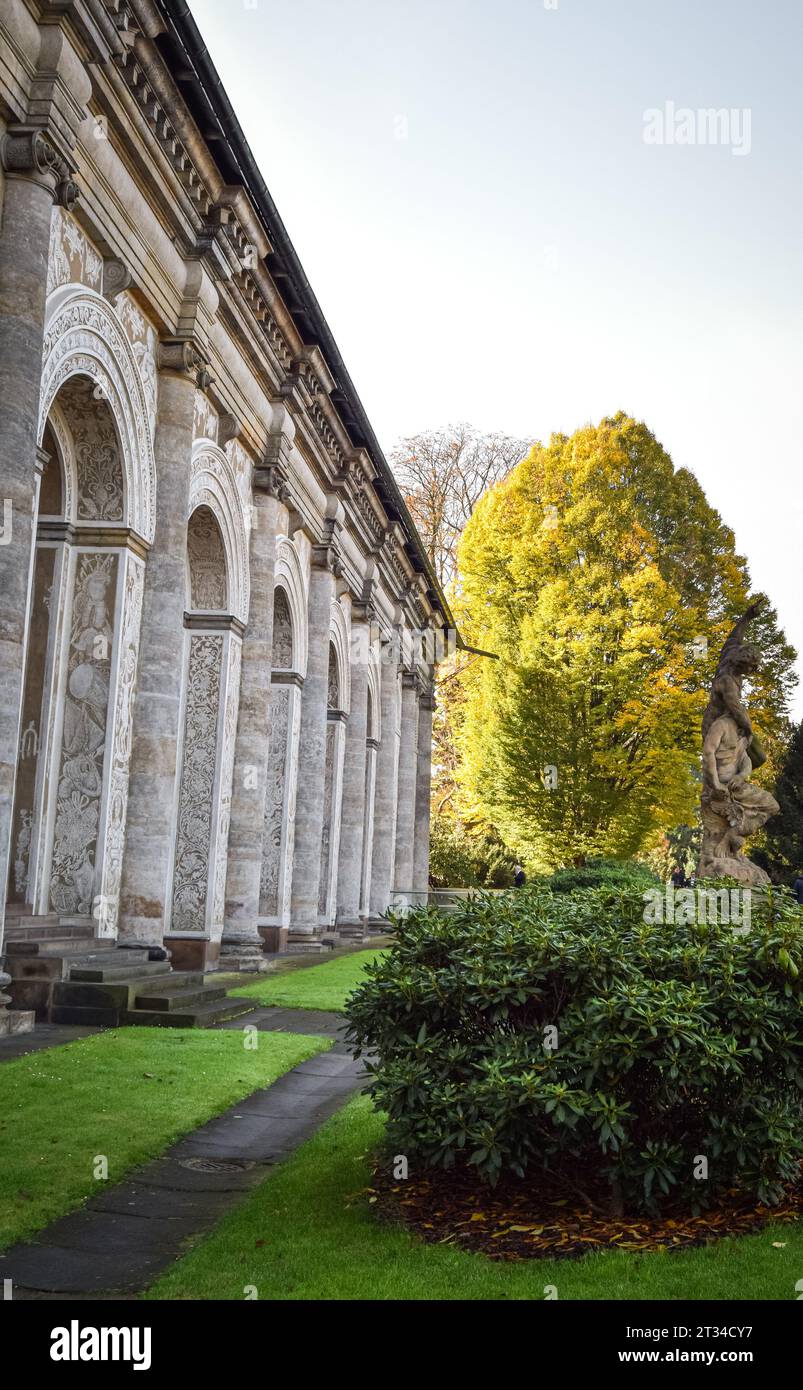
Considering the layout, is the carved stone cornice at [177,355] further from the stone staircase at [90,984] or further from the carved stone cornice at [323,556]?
the carved stone cornice at [323,556]

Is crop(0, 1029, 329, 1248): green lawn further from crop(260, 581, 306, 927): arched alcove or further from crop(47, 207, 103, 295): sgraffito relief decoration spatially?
crop(260, 581, 306, 927): arched alcove

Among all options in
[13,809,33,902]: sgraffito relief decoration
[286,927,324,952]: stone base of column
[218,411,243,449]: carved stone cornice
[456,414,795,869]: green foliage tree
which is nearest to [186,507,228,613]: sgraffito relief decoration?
[218,411,243,449]: carved stone cornice

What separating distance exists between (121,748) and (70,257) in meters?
→ 4.77

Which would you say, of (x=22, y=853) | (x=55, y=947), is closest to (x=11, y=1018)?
(x=55, y=947)

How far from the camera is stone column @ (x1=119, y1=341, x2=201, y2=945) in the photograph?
12.5 meters

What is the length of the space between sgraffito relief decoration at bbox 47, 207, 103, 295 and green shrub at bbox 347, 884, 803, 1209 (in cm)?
719

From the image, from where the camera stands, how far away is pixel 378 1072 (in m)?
5.93

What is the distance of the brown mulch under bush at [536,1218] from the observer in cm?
508

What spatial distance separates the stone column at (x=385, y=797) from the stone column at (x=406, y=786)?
2.26m

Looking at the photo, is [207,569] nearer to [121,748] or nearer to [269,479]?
[269,479]

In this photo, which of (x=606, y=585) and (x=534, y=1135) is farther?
(x=606, y=585)
